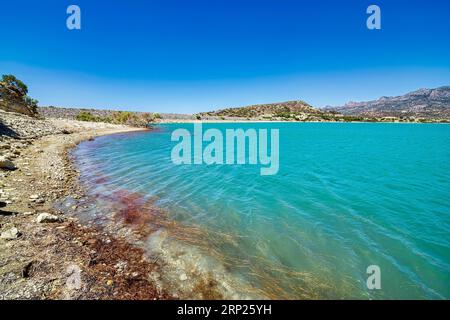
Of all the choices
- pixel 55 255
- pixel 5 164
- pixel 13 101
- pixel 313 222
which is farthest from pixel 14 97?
pixel 313 222

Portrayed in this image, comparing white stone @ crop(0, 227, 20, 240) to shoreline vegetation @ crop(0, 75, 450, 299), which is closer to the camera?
shoreline vegetation @ crop(0, 75, 450, 299)

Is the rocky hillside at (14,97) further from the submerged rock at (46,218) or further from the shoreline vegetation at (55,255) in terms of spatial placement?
the submerged rock at (46,218)

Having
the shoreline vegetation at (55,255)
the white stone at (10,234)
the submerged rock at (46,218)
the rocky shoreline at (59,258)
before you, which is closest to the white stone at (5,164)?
the shoreline vegetation at (55,255)

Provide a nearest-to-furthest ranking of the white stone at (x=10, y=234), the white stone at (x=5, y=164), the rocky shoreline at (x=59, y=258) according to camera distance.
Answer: the rocky shoreline at (x=59, y=258), the white stone at (x=10, y=234), the white stone at (x=5, y=164)

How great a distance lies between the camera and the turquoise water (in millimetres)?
7828

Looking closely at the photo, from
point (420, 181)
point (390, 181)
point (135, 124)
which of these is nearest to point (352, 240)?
point (390, 181)

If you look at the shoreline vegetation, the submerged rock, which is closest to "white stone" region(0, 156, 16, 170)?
the shoreline vegetation

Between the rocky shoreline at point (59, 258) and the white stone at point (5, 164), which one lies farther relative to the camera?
the white stone at point (5, 164)

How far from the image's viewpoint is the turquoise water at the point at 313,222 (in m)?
7.83

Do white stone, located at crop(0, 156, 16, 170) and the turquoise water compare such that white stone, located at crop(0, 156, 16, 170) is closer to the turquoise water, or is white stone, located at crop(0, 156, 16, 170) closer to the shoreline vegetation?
the shoreline vegetation

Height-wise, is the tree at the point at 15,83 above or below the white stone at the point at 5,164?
above

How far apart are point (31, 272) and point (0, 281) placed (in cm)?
66

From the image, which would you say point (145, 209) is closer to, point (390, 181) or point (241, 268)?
point (241, 268)

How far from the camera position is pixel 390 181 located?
20.0 meters
